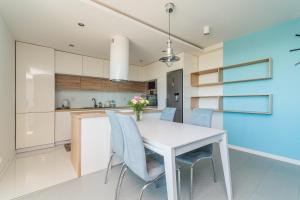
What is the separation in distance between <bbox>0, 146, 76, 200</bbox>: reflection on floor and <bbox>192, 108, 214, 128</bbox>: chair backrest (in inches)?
77.4

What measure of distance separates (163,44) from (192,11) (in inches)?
44.7

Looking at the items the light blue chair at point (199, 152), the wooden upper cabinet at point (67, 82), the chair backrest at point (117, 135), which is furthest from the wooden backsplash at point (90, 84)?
the light blue chair at point (199, 152)

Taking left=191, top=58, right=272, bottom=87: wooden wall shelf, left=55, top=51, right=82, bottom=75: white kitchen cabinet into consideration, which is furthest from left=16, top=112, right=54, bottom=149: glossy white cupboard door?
left=191, top=58, right=272, bottom=87: wooden wall shelf

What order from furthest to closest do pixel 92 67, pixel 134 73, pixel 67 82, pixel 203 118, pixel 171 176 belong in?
pixel 134 73 < pixel 92 67 < pixel 67 82 < pixel 203 118 < pixel 171 176

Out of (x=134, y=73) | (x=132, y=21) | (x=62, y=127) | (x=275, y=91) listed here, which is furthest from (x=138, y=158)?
(x=134, y=73)

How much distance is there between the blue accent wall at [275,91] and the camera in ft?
7.88

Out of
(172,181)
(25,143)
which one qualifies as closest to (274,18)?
(172,181)

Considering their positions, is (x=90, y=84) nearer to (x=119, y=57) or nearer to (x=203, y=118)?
(x=119, y=57)

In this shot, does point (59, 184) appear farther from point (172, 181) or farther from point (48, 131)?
point (48, 131)

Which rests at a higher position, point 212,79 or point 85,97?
point 212,79

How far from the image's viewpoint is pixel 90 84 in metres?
4.20

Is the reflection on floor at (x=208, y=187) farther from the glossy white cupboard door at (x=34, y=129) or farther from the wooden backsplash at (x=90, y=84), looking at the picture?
the wooden backsplash at (x=90, y=84)

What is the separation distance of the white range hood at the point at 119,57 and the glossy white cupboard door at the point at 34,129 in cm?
190

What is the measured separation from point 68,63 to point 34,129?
1.74m
